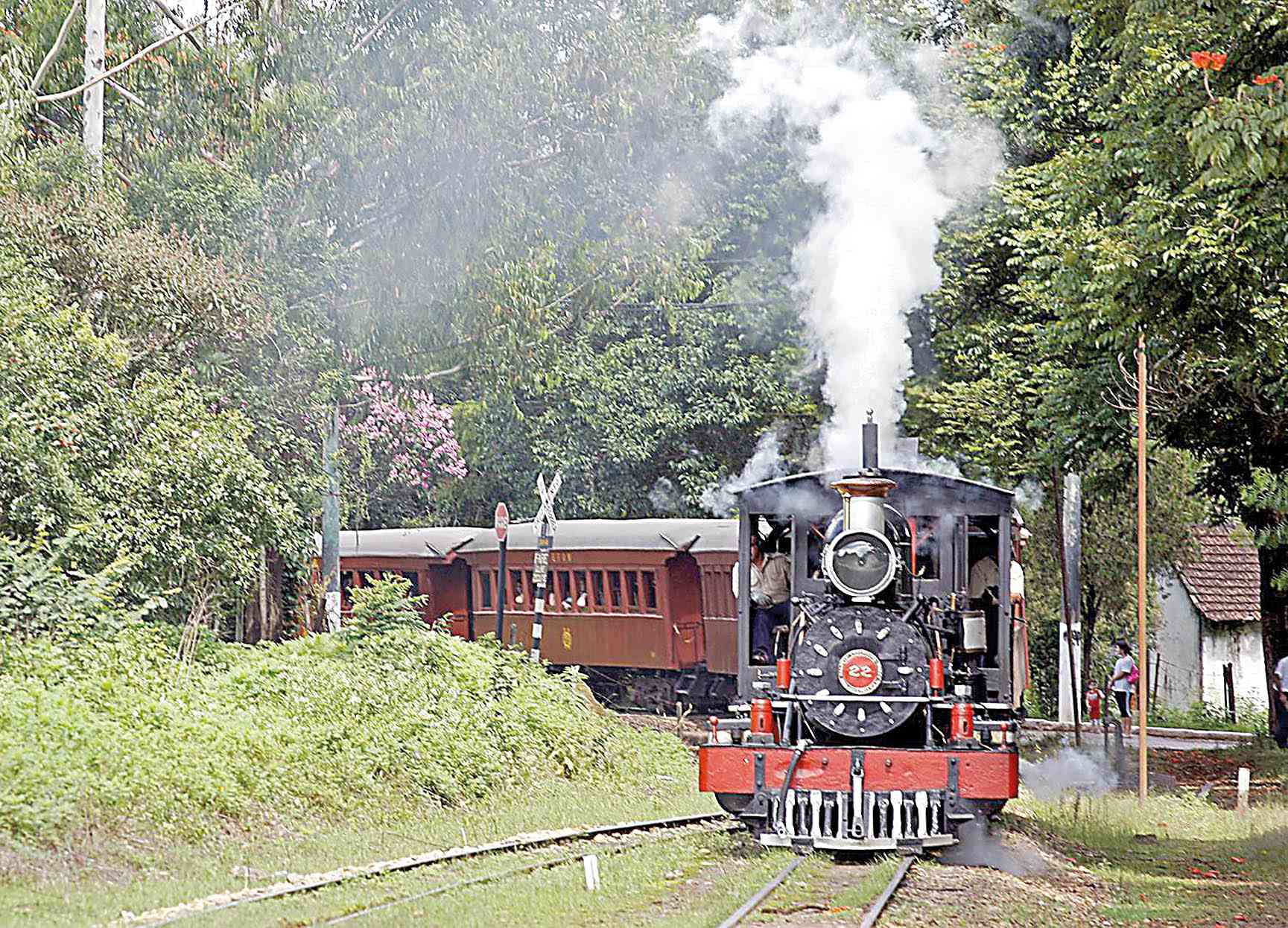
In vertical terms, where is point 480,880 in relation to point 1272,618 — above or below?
below

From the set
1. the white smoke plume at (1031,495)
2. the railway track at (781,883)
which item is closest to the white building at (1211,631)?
the white smoke plume at (1031,495)

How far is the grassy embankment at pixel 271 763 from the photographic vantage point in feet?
31.2

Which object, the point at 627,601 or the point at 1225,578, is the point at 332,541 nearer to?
the point at 627,601

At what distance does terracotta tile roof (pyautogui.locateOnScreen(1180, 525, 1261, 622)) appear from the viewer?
3656 centimetres

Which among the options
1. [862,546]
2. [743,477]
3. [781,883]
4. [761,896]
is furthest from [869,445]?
[743,477]

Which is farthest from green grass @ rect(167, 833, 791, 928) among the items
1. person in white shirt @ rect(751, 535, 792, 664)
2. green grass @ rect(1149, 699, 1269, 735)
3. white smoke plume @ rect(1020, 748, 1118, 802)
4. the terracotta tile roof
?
the terracotta tile roof

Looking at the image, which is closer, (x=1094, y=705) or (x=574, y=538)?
(x=574, y=538)

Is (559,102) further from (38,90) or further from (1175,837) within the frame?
(1175,837)

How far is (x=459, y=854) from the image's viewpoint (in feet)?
34.8

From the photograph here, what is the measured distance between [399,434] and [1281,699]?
1312cm

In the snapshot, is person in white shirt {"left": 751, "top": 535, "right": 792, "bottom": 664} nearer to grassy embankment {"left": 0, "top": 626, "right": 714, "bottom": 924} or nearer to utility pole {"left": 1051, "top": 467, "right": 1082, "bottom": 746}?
grassy embankment {"left": 0, "top": 626, "right": 714, "bottom": 924}

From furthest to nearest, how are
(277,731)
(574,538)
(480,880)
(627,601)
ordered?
(574,538), (627,601), (277,731), (480,880)

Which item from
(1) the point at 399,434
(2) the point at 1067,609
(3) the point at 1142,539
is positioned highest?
(1) the point at 399,434

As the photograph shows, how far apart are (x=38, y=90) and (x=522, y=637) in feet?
34.4
